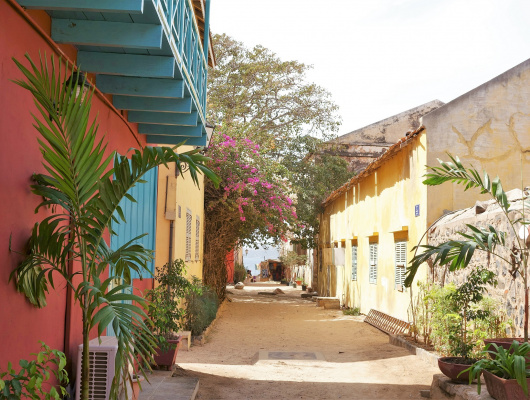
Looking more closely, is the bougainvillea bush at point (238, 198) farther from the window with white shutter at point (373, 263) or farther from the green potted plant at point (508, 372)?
the green potted plant at point (508, 372)

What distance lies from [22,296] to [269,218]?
1493 cm

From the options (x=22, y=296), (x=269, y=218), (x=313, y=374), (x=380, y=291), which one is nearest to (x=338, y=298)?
(x=269, y=218)

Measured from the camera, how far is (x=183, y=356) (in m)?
10.2

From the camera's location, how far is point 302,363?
9852 millimetres

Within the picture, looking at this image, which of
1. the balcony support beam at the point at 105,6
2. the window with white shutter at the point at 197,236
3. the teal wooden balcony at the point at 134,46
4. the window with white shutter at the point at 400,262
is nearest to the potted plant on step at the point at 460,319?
the teal wooden balcony at the point at 134,46

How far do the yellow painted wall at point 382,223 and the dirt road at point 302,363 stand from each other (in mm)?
1044

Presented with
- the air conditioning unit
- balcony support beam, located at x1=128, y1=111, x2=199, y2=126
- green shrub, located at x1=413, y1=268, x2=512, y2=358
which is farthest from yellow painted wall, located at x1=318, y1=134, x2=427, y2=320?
the air conditioning unit

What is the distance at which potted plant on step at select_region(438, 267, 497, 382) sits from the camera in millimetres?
7047

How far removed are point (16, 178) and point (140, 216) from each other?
4052mm

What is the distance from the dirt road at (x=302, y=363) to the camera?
7.77 meters

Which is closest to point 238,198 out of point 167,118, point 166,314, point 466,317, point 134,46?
point 166,314

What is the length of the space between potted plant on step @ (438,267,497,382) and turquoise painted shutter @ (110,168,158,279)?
383cm

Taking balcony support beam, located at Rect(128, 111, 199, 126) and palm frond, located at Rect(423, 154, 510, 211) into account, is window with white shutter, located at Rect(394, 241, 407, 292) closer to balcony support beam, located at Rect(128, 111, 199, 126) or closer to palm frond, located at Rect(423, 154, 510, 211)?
palm frond, located at Rect(423, 154, 510, 211)

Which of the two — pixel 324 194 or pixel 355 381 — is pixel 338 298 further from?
pixel 355 381
